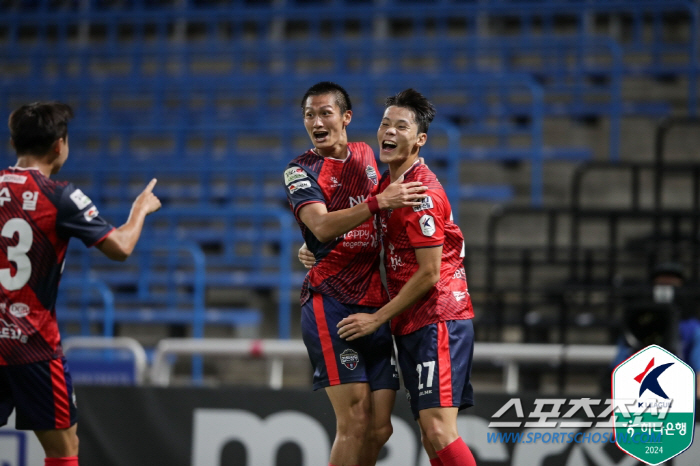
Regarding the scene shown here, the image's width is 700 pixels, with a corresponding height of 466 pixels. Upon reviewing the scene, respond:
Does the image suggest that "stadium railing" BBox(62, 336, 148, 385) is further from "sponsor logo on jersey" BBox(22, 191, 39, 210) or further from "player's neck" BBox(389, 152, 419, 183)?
"player's neck" BBox(389, 152, 419, 183)

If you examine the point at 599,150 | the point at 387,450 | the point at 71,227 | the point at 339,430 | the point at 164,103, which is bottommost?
the point at 387,450

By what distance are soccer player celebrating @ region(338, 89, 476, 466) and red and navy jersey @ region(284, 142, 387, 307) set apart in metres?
0.09

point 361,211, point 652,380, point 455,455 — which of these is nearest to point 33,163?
point 361,211

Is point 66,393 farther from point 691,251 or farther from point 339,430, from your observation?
point 691,251

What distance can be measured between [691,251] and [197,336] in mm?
4421

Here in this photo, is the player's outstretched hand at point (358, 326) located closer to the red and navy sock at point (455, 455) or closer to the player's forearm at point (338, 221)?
the player's forearm at point (338, 221)

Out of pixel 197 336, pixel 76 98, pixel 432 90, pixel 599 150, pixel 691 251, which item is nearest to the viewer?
pixel 691 251

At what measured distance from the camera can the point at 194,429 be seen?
5.38 metres

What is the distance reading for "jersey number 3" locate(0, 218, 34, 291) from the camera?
144 inches

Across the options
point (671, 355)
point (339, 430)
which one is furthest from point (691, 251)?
point (339, 430)

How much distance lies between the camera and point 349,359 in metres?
3.86

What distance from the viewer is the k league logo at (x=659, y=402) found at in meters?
4.56

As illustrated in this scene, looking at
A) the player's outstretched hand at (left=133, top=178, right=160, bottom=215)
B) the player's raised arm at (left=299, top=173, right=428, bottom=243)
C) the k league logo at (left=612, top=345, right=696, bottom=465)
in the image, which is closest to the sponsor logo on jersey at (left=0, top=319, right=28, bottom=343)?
the player's outstretched hand at (left=133, top=178, right=160, bottom=215)

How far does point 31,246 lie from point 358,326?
4.96ft
